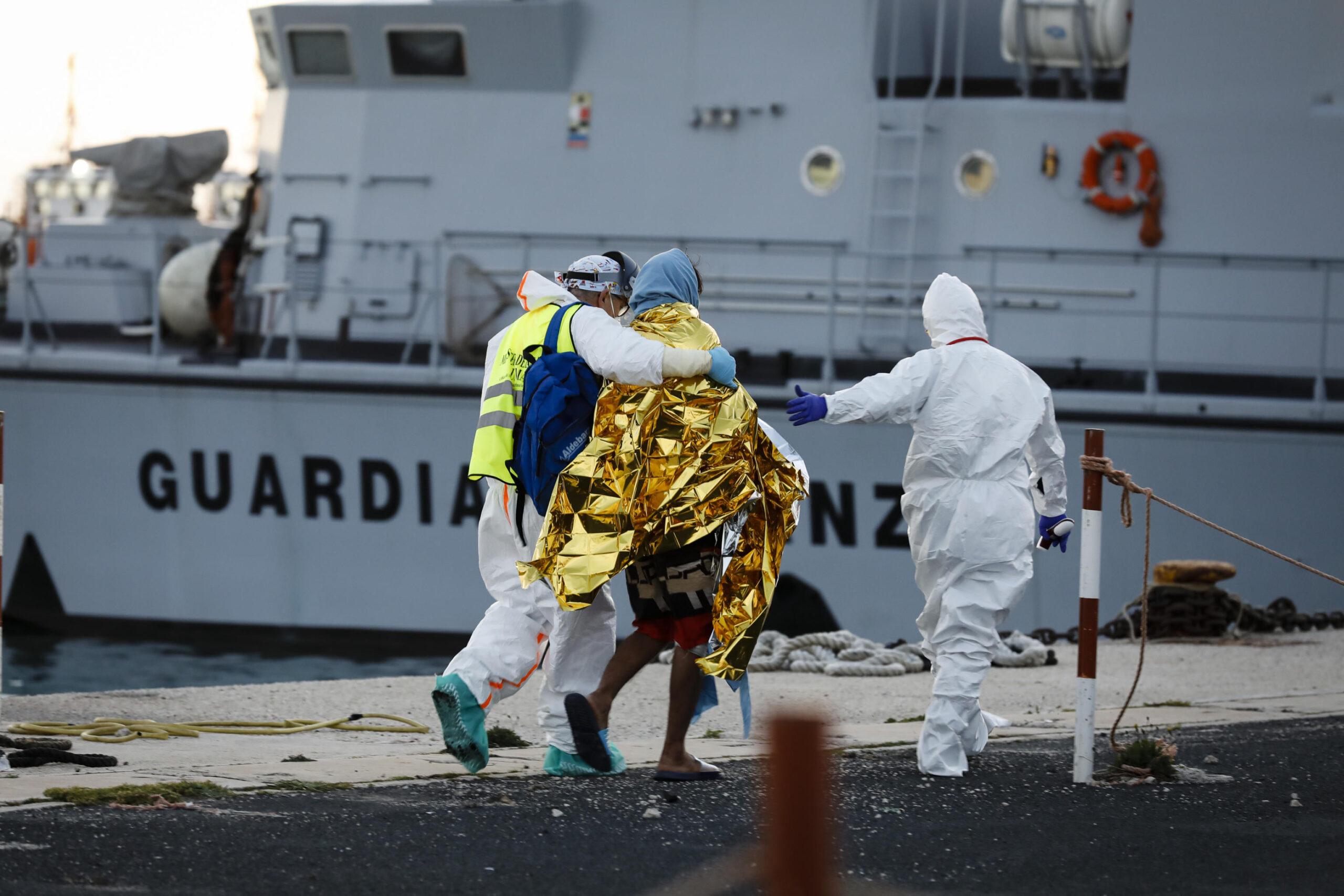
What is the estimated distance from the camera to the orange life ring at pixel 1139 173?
884 cm

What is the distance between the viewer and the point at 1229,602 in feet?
24.8

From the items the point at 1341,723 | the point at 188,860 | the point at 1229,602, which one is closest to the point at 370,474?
the point at 1229,602

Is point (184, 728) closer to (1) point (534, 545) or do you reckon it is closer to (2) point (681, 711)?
(1) point (534, 545)

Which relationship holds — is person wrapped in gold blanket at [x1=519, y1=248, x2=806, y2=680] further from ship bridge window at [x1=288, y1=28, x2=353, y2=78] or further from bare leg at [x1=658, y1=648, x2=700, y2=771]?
ship bridge window at [x1=288, y1=28, x2=353, y2=78]

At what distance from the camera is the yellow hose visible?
14.8 ft

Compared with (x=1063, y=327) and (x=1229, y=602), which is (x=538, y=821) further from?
(x=1063, y=327)

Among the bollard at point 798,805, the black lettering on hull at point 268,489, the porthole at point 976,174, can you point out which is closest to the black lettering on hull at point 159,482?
the black lettering on hull at point 268,489

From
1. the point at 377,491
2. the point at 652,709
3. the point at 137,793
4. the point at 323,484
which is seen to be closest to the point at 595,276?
the point at 137,793

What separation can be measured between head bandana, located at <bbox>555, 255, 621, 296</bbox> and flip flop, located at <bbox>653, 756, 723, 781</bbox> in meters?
1.14

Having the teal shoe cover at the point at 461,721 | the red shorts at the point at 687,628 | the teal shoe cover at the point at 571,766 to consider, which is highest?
the red shorts at the point at 687,628

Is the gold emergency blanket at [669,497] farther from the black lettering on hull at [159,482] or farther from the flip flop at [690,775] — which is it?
the black lettering on hull at [159,482]

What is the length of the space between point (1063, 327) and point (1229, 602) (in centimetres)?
192

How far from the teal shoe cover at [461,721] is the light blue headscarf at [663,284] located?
977 mm

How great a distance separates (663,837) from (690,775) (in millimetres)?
603
